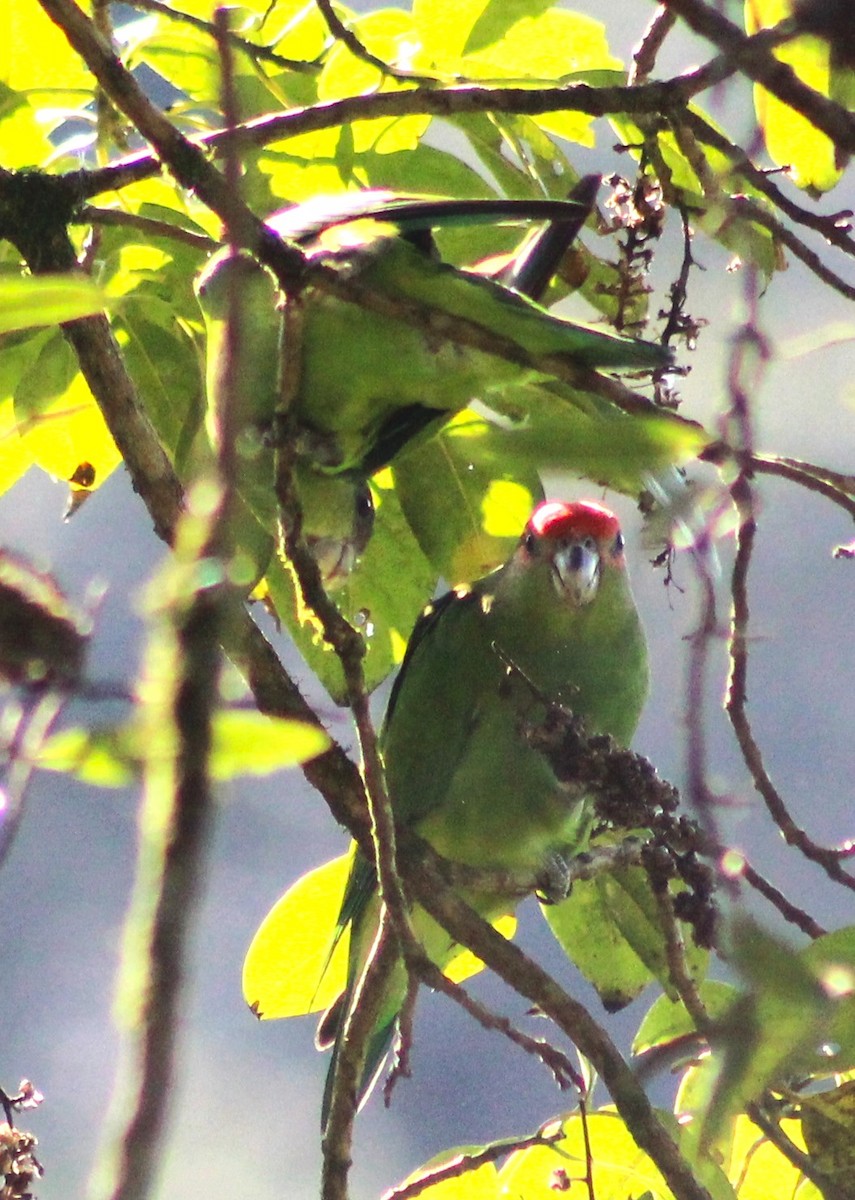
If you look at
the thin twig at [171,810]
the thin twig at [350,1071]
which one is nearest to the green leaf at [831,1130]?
the thin twig at [350,1071]

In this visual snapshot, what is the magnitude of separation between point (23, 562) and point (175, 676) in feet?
1.21

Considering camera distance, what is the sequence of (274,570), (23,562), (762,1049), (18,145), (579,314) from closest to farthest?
(762,1049), (23,562), (18,145), (274,570), (579,314)

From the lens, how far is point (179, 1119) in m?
0.42

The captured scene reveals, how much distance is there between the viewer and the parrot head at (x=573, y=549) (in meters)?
2.88

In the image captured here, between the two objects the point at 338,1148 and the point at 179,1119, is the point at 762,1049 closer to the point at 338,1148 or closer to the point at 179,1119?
the point at 179,1119

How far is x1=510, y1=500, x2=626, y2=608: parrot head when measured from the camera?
288 cm

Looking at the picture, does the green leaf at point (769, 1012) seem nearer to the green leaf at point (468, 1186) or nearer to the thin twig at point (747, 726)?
the thin twig at point (747, 726)

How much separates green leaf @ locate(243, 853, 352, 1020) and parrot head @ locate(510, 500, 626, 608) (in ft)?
2.69

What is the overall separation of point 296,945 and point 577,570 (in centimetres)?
98

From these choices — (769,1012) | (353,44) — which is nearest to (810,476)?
(769,1012)

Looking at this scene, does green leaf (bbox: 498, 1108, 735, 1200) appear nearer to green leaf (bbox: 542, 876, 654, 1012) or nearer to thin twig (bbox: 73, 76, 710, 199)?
green leaf (bbox: 542, 876, 654, 1012)

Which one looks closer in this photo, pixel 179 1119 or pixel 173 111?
pixel 179 1119

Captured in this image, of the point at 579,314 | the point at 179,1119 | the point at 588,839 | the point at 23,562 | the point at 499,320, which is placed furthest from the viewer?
the point at 588,839

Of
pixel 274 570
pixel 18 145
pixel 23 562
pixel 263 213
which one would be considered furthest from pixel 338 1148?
pixel 18 145
